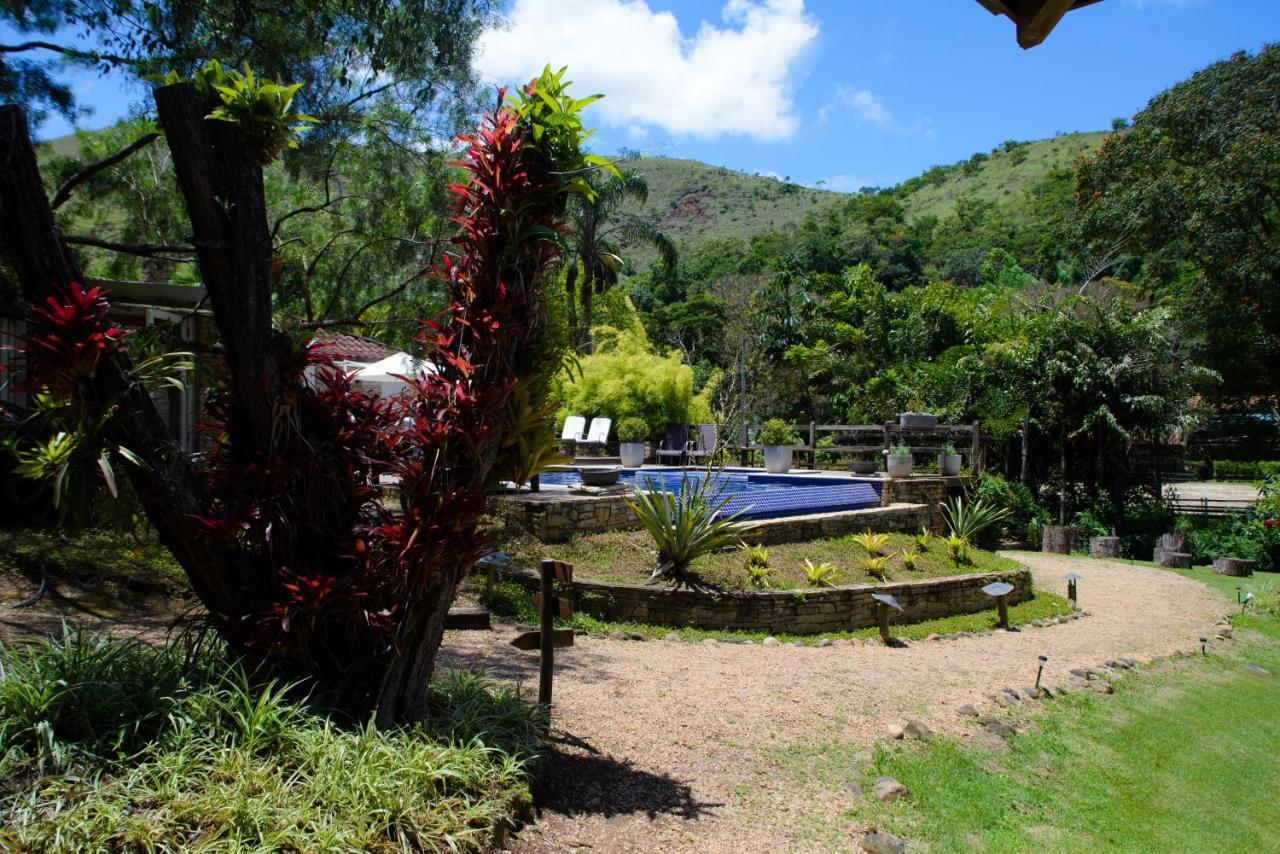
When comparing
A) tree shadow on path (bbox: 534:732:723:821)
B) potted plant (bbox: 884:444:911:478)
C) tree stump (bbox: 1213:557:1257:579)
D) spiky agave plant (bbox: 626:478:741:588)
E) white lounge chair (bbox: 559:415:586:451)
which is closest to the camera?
tree shadow on path (bbox: 534:732:723:821)

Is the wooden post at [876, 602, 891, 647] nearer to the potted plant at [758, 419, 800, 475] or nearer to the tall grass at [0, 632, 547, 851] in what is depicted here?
the tall grass at [0, 632, 547, 851]

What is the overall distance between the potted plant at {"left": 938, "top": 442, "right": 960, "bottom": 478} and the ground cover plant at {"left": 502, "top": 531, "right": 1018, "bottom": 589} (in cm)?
413

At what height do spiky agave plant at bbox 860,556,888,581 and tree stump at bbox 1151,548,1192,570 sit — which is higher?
spiky agave plant at bbox 860,556,888,581

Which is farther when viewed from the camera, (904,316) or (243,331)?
(904,316)

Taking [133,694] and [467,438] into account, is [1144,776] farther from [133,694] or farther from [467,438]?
[133,694]

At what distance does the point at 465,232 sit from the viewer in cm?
417

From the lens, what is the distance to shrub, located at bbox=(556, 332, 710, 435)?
21.0 metres

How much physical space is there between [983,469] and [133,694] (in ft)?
53.2

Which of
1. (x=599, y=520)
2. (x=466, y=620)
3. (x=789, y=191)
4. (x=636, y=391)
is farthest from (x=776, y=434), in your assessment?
(x=789, y=191)

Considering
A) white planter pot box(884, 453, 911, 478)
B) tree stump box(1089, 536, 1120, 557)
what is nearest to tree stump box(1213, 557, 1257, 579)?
tree stump box(1089, 536, 1120, 557)

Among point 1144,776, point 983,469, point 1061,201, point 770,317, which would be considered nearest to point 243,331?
point 1144,776

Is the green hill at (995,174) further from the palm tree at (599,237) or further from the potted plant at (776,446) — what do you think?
the potted plant at (776,446)

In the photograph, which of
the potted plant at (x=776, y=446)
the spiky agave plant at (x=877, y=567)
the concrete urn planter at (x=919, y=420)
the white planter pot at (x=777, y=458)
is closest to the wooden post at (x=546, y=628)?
the spiky agave plant at (x=877, y=567)

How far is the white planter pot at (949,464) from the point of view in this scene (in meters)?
15.7
